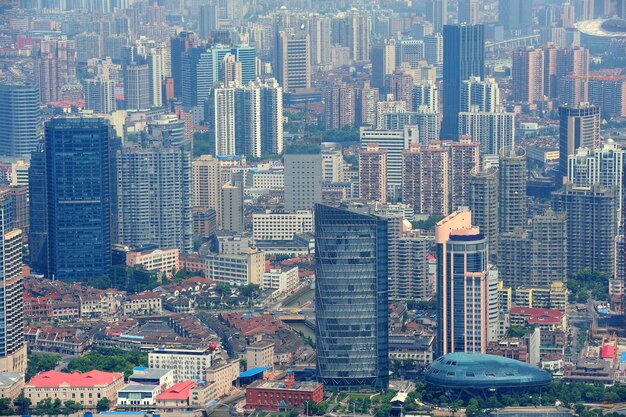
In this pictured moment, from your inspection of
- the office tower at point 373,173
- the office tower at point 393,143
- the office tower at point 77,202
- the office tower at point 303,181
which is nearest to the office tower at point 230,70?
the office tower at point 393,143

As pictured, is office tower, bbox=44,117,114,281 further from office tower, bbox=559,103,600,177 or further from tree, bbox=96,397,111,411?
office tower, bbox=559,103,600,177

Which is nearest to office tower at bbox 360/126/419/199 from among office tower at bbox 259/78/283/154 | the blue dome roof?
office tower at bbox 259/78/283/154

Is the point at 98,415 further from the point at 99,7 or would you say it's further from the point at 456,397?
the point at 99,7

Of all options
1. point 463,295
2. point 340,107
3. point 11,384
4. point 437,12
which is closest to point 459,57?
point 340,107

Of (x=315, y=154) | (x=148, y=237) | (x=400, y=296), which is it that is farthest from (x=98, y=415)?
(x=315, y=154)

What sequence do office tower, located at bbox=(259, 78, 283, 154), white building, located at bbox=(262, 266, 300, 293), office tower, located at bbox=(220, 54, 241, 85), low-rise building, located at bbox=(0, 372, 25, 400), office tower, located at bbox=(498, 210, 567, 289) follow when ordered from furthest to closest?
office tower, located at bbox=(220, 54, 241, 85), office tower, located at bbox=(259, 78, 283, 154), white building, located at bbox=(262, 266, 300, 293), office tower, located at bbox=(498, 210, 567, 289), low-rise building, located at bbox=(0, 372, 25, 400)
